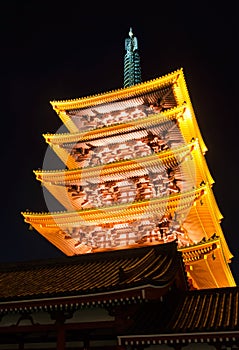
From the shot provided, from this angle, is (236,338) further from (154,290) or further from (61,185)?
(61,185)

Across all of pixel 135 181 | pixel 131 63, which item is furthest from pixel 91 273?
pixel 131 63

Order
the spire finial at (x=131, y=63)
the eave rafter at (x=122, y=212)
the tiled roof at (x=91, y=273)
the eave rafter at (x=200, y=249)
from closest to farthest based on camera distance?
the tiled roof at (x=91, y=273)
the eave rafter at (x=200, y=249)
the eave rafter at (x=122, y=212)
the spire finial at (x=131, y=63)

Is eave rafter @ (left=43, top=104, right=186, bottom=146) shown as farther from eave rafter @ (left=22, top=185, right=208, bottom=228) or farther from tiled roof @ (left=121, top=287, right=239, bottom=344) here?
tiled roof @ (left=121, top=287, right=239, bottom=344)

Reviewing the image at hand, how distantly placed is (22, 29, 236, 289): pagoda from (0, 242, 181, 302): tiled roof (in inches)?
183

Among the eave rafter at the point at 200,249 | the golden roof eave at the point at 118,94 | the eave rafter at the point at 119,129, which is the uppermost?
the golden roof eave at the point at 118,94

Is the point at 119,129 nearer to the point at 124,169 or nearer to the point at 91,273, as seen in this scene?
the point at 124,169

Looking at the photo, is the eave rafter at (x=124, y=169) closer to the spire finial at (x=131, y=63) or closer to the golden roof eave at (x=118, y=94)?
the golden roof eave at (x=118, y=94)

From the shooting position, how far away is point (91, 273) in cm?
1364

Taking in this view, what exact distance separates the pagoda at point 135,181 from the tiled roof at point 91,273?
4648 millimetres

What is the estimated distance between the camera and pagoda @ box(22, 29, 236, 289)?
834 inches

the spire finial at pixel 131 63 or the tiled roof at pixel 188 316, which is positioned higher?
the spire finial at pixel 131 63

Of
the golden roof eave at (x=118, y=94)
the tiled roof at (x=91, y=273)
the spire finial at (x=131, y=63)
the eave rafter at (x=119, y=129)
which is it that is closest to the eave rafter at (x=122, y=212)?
the eave rafter at (x=119, y=129)

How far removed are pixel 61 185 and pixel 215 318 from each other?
16.2m

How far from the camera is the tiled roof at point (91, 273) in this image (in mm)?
10906
